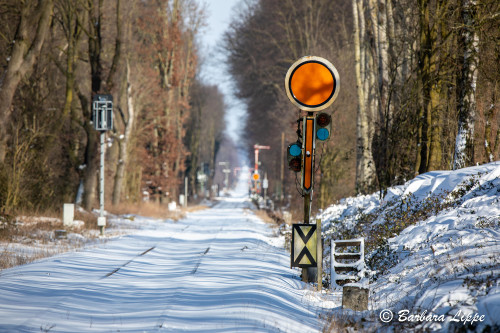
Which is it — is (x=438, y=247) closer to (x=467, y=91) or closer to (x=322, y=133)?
(x=322, y=133)

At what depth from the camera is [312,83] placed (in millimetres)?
10328

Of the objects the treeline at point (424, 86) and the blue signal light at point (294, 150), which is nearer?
the blue signal light at point (294, 150)

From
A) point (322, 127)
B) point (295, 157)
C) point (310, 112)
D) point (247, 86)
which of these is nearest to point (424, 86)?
point (310, 112)

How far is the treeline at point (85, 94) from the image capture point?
66.5ft

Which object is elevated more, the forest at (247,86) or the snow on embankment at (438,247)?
the forest at (247,86)

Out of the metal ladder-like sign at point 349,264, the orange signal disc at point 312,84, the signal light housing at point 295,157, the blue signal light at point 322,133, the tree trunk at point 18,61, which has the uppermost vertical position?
the tree trunk at point 18,61

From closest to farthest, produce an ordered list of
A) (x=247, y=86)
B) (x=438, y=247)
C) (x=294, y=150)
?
(x=438, y=247) < (x=294, y=150) < (x=247, y=86)

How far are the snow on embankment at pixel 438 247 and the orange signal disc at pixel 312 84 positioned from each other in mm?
3159

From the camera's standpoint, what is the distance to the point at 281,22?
4428 cm

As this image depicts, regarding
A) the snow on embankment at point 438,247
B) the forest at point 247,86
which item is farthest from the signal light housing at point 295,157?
the snow on embankment at point 438,247

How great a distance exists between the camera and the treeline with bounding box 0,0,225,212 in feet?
66.5

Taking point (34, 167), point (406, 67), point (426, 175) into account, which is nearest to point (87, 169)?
point (34, 167)

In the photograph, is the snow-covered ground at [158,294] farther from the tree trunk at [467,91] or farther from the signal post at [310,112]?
the tree trunk at [467,91]

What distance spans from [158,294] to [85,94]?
1175 inches
